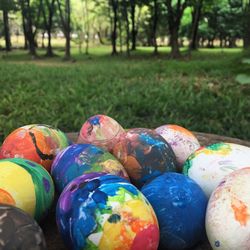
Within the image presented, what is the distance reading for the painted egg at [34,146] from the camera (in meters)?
2.72

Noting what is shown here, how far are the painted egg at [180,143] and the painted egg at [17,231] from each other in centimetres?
132

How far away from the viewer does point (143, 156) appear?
8.46 ft

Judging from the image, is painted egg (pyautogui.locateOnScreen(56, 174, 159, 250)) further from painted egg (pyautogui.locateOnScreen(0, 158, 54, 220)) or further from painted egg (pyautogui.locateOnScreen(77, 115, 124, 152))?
painted egg (pyautogui.locateOnScreen(77, 115, 124, 152))

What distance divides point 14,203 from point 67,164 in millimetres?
426

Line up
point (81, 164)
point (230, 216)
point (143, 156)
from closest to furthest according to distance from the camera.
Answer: point (230, 216) → point (81, 164) → point (143, 156)

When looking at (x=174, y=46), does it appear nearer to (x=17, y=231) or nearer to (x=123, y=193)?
(x=123, y=193)

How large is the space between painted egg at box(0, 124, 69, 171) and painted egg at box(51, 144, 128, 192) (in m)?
0.23

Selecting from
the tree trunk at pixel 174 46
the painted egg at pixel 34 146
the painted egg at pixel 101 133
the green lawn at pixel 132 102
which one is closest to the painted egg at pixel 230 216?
the painted egg at pixel 101 133

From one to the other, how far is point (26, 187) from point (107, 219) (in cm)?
55

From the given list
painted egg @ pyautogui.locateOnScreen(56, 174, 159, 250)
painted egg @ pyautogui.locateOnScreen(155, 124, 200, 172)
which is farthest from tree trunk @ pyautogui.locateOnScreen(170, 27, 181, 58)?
painted egg @ pyautogui.locateOnScreen(56, 174, 159, 250)

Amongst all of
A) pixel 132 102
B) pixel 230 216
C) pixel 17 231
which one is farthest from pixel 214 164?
pixel 132 102

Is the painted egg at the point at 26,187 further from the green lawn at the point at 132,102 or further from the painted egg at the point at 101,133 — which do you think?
the green lawn at the point at 132,102

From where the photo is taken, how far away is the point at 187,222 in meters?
2.12

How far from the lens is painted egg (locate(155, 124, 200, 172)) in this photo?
295cm
